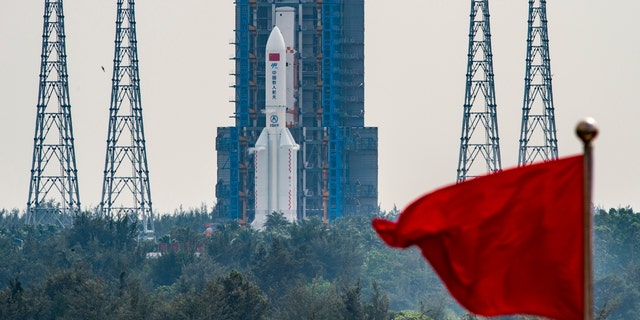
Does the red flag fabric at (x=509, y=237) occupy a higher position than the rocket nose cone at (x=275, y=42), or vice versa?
the rocket nose cone at (x=275, y=42)

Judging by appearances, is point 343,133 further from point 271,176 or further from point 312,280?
point 312,280

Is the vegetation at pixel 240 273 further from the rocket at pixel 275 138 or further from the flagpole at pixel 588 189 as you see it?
the flagpole at pixel 588 189

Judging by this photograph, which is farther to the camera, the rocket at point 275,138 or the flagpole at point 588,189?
the rocket at point 275,138

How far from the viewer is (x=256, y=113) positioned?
5763 inches

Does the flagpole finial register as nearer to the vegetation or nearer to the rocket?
the vegetation

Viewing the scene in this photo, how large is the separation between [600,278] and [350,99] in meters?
27.9

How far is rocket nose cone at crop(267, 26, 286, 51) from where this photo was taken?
135m

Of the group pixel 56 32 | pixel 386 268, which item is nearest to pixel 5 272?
pixel 56 32

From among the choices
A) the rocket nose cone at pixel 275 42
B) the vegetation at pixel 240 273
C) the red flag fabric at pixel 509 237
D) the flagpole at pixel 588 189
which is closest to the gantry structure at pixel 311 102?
the vegetation at pixel 240 273

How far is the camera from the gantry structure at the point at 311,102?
475 ft

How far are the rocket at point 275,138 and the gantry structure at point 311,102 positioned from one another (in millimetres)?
6668

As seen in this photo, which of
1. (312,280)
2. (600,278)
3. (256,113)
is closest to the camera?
(312,280)

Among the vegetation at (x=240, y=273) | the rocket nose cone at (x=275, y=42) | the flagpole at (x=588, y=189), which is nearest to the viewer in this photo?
the flagpole at (x=588, y=189)

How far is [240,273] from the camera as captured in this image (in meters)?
97.5
